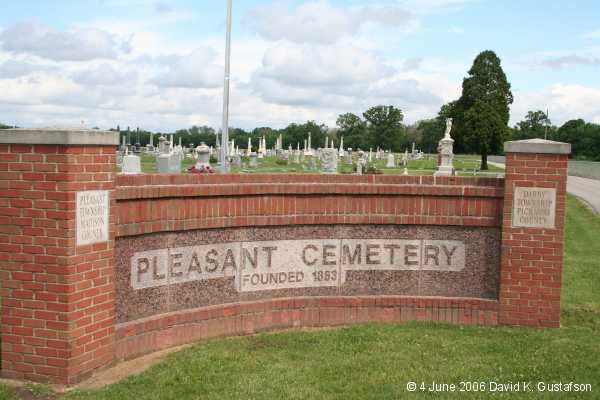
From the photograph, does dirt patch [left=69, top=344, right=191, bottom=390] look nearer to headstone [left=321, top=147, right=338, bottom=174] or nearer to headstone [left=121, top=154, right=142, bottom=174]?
headstone [left=121, top=154, right=142, bottom=174]

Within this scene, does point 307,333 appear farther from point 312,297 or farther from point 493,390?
point 493,390

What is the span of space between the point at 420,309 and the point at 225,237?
7.34 ft

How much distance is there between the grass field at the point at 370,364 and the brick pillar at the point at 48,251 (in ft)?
1.28

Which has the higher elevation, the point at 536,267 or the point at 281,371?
the point at 536,267

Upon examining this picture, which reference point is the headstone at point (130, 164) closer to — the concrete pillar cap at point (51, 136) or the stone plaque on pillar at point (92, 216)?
the stone plaque on pillar at point (92, 216)

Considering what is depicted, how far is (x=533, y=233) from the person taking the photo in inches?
273

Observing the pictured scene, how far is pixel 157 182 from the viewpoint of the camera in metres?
5.96

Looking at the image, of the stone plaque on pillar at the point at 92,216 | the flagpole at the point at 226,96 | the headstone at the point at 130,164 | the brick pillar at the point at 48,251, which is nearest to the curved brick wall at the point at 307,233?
the stone plaque on pillar at the point at 92,216

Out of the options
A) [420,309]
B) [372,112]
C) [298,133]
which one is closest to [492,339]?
[420,309]

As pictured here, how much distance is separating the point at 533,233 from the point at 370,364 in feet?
8.40

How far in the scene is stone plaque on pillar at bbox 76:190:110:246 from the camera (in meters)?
5.07

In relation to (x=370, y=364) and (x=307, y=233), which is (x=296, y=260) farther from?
(x=370, y=364)

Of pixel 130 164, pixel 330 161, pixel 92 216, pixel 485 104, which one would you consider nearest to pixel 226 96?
pixel 130 164

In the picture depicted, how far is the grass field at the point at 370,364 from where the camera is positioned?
4859 millimetres
